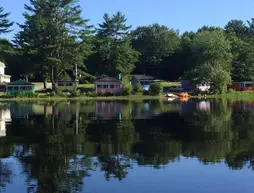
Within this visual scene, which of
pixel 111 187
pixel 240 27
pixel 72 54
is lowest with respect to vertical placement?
pixel 111 187

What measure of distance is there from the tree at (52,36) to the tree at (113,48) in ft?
52.8

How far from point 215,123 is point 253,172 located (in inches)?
679

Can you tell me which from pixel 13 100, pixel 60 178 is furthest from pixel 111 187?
pixel 13 100

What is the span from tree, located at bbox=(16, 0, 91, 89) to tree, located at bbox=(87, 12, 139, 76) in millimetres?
16086

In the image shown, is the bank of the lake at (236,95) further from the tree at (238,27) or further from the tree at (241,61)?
the tree at (238,27)

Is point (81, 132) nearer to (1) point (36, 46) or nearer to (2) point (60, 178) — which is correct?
(2) point (60, 178)

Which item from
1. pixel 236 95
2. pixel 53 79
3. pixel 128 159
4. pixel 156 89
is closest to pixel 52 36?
pixel 53 79

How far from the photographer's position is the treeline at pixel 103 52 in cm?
8250

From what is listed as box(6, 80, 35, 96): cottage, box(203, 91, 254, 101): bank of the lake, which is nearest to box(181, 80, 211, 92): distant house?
box(203, 91, 254, 101): bank of the lake

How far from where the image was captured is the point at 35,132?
28.9 meters

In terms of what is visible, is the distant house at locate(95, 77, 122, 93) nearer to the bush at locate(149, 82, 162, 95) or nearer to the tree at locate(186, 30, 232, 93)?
the bush at locate(149, 82, 162, 95)

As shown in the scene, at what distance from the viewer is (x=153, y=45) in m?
122

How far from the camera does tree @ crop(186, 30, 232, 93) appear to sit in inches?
3501

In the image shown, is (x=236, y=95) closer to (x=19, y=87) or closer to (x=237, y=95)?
(x=237, y=95)
